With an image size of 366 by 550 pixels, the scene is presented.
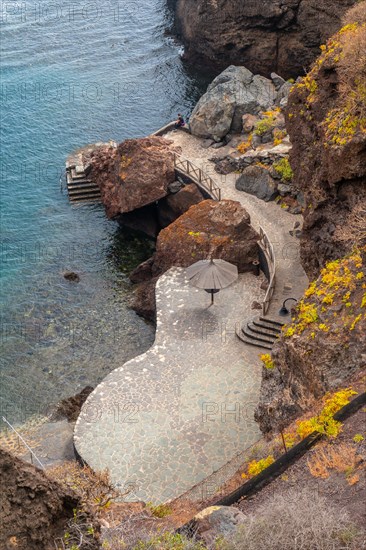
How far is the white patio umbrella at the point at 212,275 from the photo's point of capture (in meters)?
33.2

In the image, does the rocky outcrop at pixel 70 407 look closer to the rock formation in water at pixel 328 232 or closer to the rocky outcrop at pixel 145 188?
the rock formation in water at pixel 328 232

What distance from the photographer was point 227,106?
49750mm

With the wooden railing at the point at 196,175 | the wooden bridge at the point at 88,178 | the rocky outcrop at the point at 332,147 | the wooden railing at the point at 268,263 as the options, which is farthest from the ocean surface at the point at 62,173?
the rocky outcrop at the point at 332,147

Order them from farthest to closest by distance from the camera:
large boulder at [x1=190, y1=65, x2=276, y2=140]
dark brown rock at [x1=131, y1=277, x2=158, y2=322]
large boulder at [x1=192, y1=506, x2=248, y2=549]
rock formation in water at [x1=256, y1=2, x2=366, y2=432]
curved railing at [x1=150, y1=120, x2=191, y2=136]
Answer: curved railing at [x1=150, y1=120, x2=191, y2=136] < large boulder at [x1=190, y1=65, x2=276, y2=140] < dark brown rock at [x1=131, y1=277, x2=158, y2=322] < rock formation in water at [x1=256, y1=2, x2=366, y2=432] < large boulder at [x1=192, y1=506, x2=248, y2=549]

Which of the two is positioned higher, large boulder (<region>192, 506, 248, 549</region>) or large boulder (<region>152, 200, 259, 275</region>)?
large boulder (<region>192, 506, 248, 549</region>)

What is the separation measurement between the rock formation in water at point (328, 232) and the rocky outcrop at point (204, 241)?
6933 mm

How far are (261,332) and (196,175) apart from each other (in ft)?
52.8

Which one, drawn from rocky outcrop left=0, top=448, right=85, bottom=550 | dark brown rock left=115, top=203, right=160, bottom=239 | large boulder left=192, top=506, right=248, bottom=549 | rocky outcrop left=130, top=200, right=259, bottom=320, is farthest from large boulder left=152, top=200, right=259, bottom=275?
rocky outcrop left=0, top=448, right=85, bottom=550

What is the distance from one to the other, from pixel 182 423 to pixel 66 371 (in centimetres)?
976

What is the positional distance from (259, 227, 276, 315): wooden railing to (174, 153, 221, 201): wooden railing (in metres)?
6.03

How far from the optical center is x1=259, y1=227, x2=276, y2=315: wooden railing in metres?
33.6

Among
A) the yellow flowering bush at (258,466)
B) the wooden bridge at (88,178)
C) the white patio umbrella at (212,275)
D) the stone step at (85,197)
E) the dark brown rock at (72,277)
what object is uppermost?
the yellow flowering bush at (258,466)

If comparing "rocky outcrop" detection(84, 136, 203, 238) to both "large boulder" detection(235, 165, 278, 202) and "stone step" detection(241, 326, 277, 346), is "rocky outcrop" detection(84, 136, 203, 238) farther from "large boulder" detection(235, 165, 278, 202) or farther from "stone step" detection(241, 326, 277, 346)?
"stone step" detection(241, 326, 277, 346)

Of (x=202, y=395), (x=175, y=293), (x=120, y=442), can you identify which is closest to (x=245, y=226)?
(x=175, y=293)
